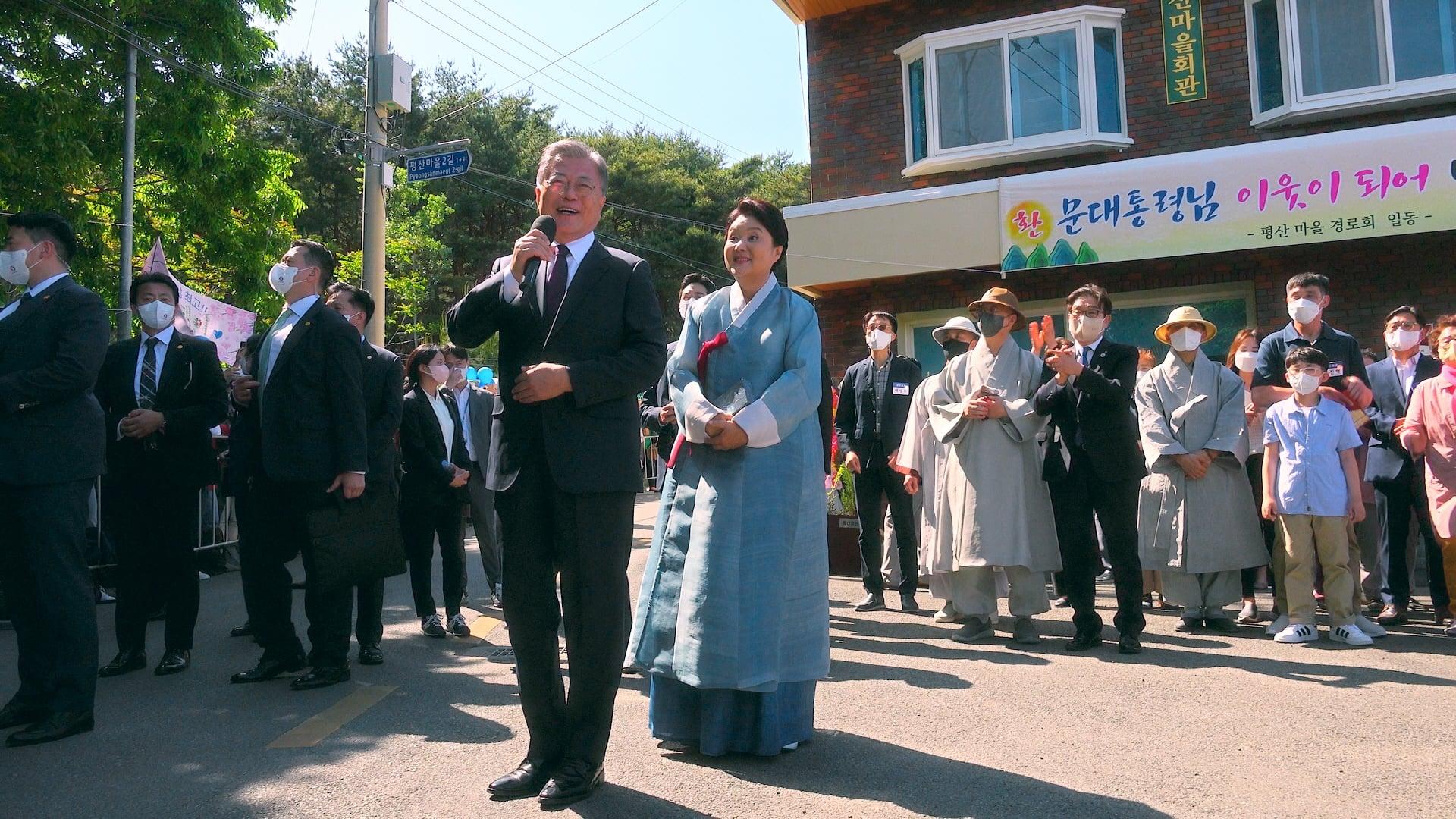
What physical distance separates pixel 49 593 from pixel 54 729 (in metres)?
0.56

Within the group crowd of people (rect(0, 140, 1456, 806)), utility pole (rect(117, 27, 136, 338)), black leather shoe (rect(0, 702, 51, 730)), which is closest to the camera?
crowd of people (rect(0, 140, 1456, 806))

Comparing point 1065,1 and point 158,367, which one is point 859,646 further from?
point 1065,1

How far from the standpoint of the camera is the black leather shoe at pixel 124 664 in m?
6.10

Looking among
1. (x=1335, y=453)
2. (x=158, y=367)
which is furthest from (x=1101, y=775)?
(x=158, y=367)

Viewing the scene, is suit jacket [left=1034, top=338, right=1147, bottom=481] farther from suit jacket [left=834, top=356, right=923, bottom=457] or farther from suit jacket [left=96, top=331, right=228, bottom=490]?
suit jacket [left=96, top=331, right=228, bottom=490]

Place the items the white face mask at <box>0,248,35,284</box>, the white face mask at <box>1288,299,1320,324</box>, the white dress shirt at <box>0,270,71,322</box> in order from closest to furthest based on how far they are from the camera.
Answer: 1. the white dress shirt at <box>0,270,71,322</box>
2. the white face mask at <box>0,248,35,284</box>
3. the white face mask at <box>1288,299,1320,324</box>

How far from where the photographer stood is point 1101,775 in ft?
13.3

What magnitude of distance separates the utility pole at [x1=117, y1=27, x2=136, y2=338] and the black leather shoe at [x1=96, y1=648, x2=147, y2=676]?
11656 mm

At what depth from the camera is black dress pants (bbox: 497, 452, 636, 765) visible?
3.87 metres

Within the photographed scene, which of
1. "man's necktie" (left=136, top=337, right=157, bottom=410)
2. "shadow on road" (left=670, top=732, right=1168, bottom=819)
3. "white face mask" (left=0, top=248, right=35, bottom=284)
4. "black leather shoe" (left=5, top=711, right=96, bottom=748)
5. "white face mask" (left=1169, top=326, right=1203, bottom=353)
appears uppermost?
"white face mask" (left=0, top=248, right=35, bottom=284)

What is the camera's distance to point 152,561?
6.15 meters

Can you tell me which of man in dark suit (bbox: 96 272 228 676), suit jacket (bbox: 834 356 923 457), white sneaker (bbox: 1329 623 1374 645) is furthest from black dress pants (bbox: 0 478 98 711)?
white sneaker (bbox: 1329 623 1374 645)

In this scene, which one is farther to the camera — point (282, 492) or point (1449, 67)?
point (1449, 67)

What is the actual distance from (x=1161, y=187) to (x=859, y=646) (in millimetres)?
8359
